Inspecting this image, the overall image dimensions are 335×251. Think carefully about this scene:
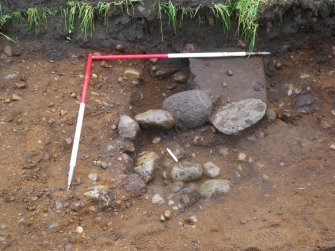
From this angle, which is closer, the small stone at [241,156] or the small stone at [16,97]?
the small stone at [241,156]

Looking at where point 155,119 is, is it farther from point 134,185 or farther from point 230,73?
point 230,73

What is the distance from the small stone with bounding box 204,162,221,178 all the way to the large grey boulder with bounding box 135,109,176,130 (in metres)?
0.37

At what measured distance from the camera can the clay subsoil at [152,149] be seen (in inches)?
106

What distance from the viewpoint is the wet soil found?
2.70 meters

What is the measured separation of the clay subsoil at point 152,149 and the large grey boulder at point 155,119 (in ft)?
0.27

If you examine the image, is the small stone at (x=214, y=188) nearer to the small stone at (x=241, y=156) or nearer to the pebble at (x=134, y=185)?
the small stone at (x=241, y=156)

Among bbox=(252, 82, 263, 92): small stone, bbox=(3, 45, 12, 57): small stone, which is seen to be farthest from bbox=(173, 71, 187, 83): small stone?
bbox=(3, 45, 12, 57): small stone

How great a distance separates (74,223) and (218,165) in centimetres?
97

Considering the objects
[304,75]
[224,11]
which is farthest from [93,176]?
[304,75]

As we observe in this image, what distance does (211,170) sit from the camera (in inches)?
121

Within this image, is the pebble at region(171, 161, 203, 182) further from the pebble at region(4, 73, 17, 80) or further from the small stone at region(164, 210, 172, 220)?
the pebble at region(4, 73, 17, 80)

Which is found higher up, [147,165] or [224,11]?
[224,11]

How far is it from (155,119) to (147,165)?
0.33 m

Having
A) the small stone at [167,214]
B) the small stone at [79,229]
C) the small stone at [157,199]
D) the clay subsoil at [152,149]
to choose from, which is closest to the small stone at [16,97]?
the clay subsoil at [152,149]
